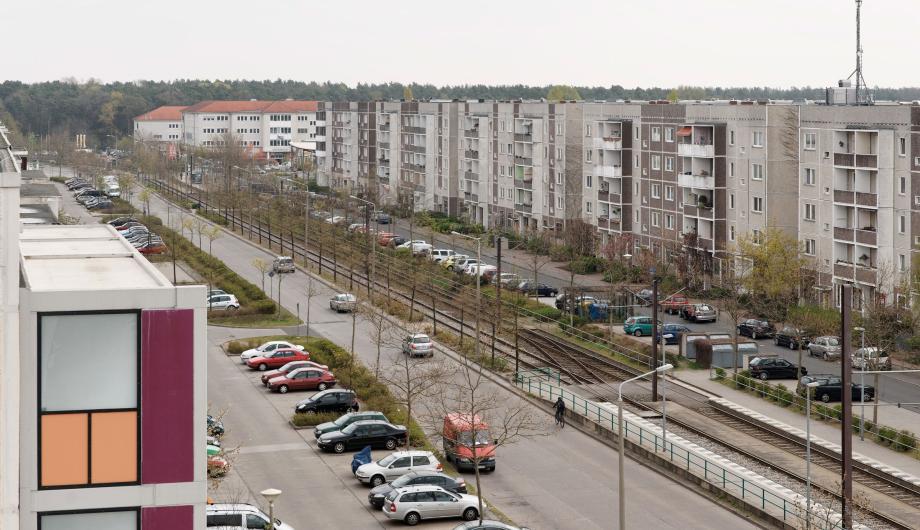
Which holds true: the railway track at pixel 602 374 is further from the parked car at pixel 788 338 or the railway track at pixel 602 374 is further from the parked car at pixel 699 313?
the parked car at pixel 788 338

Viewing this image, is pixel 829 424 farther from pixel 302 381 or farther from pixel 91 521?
pixel 91 521

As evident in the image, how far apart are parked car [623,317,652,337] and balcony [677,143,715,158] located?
15.8 metres

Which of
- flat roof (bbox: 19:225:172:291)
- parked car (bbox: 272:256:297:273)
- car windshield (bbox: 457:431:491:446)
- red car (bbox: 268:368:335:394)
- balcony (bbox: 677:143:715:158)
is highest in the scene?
balcony (bbox: 677:143:715:158)

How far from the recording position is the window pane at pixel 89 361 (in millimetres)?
15461

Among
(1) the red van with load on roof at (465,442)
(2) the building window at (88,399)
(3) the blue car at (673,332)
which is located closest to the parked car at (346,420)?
(1) the red van with load on roof at (465,442)

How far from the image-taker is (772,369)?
46.6 m

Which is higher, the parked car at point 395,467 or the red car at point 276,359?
the red car at point 276,359

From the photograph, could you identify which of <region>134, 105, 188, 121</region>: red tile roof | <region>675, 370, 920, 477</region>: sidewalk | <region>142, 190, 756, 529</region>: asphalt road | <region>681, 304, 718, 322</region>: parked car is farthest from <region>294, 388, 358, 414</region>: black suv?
<region>134, 105, 188, 121</region>: red tile roof

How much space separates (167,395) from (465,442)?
19447 millimetres

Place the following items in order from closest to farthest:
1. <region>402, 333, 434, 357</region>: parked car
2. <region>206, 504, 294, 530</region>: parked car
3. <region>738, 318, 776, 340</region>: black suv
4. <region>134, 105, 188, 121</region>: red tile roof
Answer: <region>206, 504, 294, 530</region>: parked car < <region>402, 333, 434, 357</region>: parked car < <region>738, 318, 776, 340</region>: black suv < <region>134, 105, 188, 121</region>: red tile roof

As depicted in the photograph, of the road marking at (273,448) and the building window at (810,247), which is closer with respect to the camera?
the road marking at (273,448)

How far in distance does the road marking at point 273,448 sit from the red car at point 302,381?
6748mm

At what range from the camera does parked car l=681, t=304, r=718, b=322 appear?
57.8 metres

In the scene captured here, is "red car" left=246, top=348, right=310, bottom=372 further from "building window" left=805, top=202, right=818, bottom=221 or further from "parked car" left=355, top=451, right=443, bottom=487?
"building window" left=805, top=202, right=818, bottom=221
